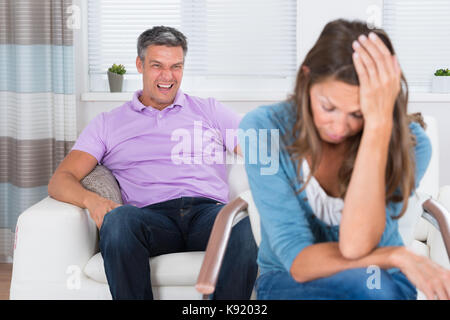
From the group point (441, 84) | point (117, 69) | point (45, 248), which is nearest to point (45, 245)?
point (45, 248)

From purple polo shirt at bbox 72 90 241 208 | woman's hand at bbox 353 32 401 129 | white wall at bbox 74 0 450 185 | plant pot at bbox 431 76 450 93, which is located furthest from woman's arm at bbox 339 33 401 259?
plant pot at bbox 431 76 450 93

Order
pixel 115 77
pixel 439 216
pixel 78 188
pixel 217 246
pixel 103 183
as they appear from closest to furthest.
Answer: pixel 217 246 → pixel 439 216 → pixel 78 188 → pixel 103 183 → pixel 115 77

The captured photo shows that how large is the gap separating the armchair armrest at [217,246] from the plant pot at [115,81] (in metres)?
1.68

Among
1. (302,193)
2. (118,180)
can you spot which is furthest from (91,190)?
(302,193)

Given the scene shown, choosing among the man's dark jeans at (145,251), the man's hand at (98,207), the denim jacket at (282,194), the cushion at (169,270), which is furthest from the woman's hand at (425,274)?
the man's hand at (98,207)

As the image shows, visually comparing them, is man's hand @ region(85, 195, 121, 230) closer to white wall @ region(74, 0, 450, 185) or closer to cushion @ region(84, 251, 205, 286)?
cushion @ region(84, 251, 205, 286)

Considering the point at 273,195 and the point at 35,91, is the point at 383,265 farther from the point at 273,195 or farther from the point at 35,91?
the point at 35,91

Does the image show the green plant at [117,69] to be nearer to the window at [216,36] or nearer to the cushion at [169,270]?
the window at [216,36]

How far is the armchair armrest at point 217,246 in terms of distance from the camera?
1094 millimetres

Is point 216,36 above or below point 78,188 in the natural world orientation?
above

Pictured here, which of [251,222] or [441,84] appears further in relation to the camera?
[441,84]

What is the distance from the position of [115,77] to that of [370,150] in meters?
2.06

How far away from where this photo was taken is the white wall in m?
2.67

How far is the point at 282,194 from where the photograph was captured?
43.6 inches
